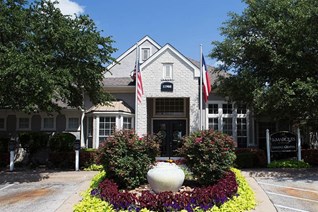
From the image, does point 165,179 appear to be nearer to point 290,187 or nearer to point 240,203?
point 240,203

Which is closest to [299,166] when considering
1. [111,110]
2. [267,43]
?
[267,43]

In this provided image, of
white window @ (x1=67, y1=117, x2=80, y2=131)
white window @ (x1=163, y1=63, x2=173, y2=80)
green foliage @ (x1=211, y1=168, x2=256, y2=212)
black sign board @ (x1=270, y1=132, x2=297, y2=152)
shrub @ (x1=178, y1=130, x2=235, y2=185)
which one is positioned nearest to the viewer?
green foliage @ (x1=211, y1=168, x2=256, y2=212)

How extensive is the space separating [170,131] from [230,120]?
153 inches

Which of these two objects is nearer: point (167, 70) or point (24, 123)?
point (167, 70)

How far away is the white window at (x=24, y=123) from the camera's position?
876 inches

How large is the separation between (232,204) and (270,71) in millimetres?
9183

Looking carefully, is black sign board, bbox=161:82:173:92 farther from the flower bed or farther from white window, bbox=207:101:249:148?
the flower bed

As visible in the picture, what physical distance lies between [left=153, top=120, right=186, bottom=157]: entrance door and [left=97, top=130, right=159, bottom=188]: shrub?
1182cm

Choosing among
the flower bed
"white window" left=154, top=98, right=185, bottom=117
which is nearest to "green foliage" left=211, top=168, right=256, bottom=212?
the flower bed

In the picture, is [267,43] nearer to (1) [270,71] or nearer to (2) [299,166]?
(1) [270,71]

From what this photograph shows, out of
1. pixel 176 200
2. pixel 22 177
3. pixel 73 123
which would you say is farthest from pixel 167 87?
pixel 176 200

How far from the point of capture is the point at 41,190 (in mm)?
12047

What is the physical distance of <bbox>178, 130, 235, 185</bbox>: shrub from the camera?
33.9ft

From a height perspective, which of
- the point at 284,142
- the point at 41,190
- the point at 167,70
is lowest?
the point at 41,190
